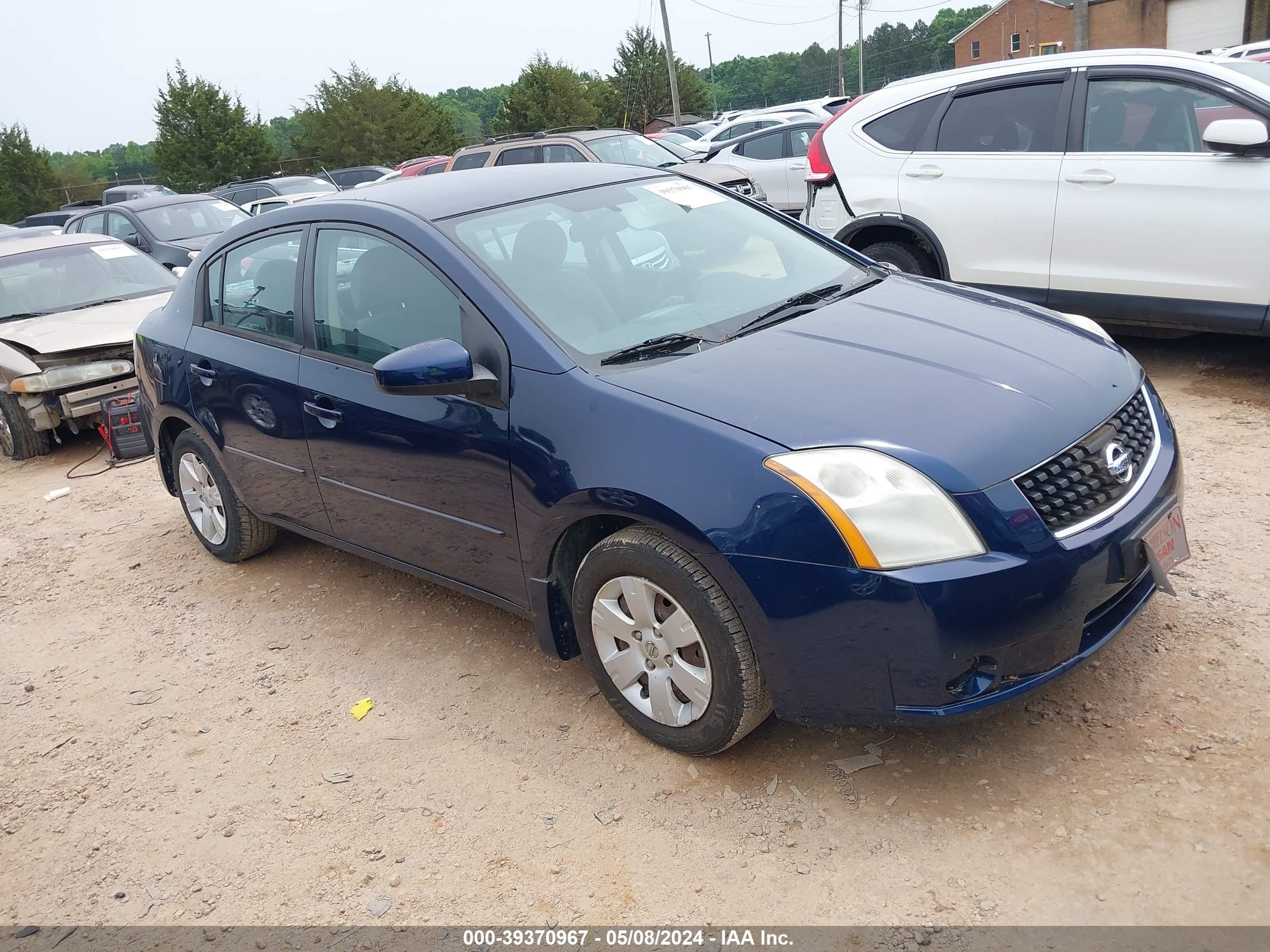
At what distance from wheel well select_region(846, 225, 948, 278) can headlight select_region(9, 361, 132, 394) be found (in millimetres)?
5363

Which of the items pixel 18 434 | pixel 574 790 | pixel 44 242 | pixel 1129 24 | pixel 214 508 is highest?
pixel 44 242

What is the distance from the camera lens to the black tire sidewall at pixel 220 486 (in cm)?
491

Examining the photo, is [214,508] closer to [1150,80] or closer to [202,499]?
[202,499]

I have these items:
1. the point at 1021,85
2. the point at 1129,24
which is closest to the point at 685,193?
the point at 1021,85

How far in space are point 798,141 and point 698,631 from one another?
13.5 meters

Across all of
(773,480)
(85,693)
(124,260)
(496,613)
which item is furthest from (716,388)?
A: (124,260)

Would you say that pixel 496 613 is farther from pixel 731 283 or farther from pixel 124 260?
pixel 124 260

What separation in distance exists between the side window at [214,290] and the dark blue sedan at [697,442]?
8.0 inches

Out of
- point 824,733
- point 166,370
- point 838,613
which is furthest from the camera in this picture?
point 166,370

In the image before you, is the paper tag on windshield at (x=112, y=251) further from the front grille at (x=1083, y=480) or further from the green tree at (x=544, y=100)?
the green tree at (x=544, y=100)

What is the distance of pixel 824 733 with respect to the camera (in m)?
3.19

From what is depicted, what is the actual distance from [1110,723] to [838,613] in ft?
3.40

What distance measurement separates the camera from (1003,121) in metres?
6.23

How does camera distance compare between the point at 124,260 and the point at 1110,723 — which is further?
the point at 124,260
